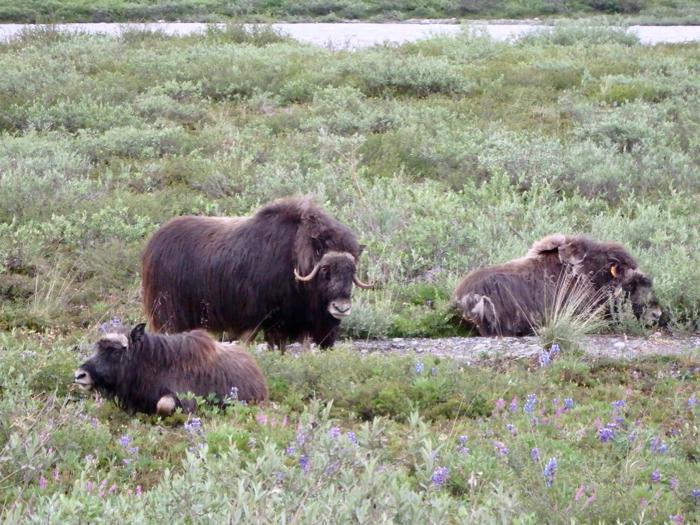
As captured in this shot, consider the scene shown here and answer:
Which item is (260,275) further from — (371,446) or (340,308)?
(371,446)

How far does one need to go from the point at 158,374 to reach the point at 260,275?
177 cm

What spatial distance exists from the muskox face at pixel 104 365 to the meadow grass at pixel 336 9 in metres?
25.1

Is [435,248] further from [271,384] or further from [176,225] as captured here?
[271,384]

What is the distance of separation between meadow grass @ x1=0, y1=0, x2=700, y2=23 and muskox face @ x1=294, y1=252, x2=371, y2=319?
77.7 feet

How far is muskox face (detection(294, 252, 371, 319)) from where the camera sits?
8.47 metres

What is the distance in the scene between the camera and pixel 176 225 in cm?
911

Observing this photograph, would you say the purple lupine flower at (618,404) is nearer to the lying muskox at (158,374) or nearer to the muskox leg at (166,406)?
the lying muskox at (158,374)

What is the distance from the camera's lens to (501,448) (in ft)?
19.2

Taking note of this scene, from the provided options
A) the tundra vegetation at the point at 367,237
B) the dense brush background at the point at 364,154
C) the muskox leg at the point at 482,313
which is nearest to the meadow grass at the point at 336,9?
the tundra vegetation at the point at 367,237

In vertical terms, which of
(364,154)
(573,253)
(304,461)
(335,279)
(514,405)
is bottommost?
(364,154)

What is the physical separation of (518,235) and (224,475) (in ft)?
26.1

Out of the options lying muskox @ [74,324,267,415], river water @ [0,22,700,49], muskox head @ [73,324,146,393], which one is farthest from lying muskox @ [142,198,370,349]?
river water @ [0,22,700,49]

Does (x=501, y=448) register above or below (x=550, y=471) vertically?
below

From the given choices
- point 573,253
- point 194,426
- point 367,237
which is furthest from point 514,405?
point 367,237
